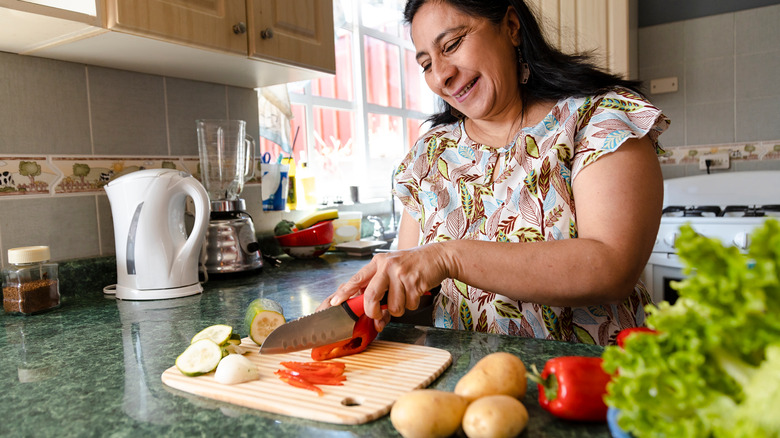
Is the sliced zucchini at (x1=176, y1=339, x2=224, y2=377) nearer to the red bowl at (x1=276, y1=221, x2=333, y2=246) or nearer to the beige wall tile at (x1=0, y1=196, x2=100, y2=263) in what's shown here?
the beige wall tile at (x1=0, y1=196, x2=100, y2=263)

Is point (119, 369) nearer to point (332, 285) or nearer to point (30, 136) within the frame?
point (332, 285)

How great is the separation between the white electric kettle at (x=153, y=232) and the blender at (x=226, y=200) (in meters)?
0.19

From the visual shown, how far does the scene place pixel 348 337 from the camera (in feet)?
2.77

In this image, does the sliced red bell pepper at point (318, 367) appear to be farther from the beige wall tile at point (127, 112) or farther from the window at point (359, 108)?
the window at point (359, 108)

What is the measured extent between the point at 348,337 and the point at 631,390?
517 mm

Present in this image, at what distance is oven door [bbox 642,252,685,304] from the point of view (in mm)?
2225

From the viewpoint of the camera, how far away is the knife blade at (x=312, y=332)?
84cm

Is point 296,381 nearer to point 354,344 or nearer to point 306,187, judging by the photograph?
point 354,344

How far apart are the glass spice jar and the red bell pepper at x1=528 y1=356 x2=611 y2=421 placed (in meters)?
1.15

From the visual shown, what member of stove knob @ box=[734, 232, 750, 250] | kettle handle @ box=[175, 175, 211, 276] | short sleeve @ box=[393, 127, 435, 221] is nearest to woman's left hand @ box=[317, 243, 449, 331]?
short sleeve @ box=[393, 127, 435, 221]

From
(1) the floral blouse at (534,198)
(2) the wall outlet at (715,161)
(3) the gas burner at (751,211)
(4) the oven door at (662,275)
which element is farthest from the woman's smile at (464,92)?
(2) the wall outlet at (715,161)

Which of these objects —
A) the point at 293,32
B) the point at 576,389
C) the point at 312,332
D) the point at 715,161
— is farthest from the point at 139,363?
the point at 715,161

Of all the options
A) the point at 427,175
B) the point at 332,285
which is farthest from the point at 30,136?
the point at 427,175

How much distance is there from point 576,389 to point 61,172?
148 cm
